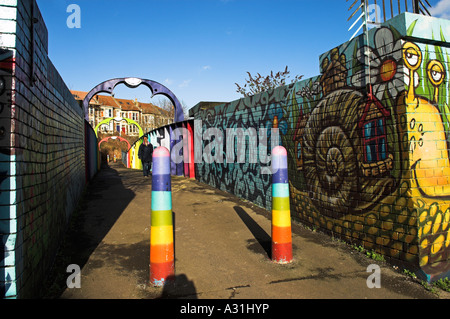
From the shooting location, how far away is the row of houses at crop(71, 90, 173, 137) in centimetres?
6812

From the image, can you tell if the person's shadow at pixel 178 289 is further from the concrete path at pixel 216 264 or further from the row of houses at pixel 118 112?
the row of houses at pixel 118 112

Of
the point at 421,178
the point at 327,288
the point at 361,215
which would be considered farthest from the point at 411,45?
the point at 327,288

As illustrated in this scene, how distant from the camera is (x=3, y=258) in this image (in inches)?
80.3

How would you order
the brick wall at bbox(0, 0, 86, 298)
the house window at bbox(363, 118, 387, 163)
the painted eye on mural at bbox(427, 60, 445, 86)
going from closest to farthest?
the brick wall at bbox(0, 0, 86, 298)
the painted eye on mural at bbox(427, 60, 445, 86)
the house window at bbox(363, 118, 387, 163)

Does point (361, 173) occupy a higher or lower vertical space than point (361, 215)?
higher

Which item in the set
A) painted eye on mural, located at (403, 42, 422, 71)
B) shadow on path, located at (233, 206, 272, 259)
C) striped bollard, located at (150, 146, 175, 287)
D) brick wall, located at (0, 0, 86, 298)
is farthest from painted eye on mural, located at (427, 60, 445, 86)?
brick wall, located at (0, 0, 86, 298)

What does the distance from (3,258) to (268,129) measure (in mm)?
5079

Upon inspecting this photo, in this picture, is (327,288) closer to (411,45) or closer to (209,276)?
(209,276)

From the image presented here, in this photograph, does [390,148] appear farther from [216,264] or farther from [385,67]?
[216,264]

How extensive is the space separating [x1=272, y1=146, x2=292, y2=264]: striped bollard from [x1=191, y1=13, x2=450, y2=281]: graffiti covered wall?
1.14m

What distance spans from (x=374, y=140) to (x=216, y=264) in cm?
252

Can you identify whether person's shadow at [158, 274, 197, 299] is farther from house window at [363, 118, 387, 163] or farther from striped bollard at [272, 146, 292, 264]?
house window at [363, 118, 387, 163]

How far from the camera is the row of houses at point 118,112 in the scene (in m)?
68.1

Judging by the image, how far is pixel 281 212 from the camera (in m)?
3.51
